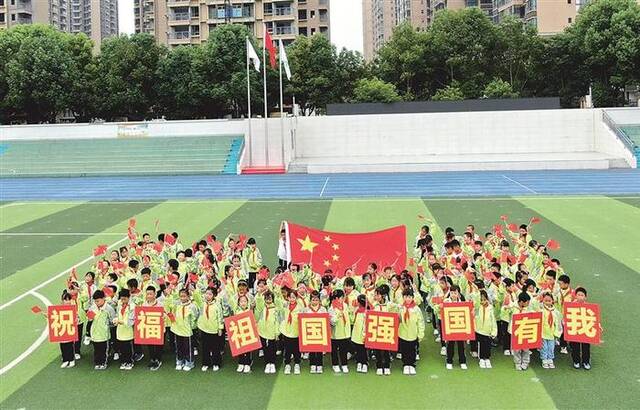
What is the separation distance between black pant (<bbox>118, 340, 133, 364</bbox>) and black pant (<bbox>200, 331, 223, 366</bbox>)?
1012 millimetres

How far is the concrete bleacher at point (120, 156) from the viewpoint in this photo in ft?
124

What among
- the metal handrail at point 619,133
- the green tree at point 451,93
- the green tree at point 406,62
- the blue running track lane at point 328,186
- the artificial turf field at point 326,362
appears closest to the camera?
the artificial turf field at point 326,362

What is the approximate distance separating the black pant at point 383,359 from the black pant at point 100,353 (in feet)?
12.1

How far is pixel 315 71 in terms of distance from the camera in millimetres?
51125

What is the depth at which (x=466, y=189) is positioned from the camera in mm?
27672

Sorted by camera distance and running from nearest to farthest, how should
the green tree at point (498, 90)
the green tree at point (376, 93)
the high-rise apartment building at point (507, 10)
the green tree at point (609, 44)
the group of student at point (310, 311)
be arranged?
the group of student at point (310, 311)
the green tree at point (609, 44)
the green tree at point (376, 93)
the green tree at point (498, 90)
the high-rise apartment building at point (507, 10)

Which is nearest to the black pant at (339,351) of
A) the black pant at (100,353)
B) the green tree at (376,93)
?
the black pant at (100,353)

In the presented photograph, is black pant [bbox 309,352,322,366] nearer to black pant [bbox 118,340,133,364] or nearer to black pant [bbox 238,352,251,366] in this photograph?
black pant [bbox 238,352,251,366]

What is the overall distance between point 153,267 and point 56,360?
101 inches

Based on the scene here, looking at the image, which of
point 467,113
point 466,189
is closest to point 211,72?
point 467,113

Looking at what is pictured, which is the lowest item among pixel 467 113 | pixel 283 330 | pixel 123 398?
pixel 123 398

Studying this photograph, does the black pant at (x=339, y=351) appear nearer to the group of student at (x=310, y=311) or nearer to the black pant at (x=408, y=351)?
the group of student at (x=310, y=311)

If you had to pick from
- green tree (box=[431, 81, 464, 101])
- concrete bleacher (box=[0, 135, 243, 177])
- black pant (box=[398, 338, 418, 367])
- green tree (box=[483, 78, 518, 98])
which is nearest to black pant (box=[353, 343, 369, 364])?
black pant (box=[398, 338, 418, 367])

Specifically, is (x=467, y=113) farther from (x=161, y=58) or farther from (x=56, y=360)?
(x=56, y=360)
